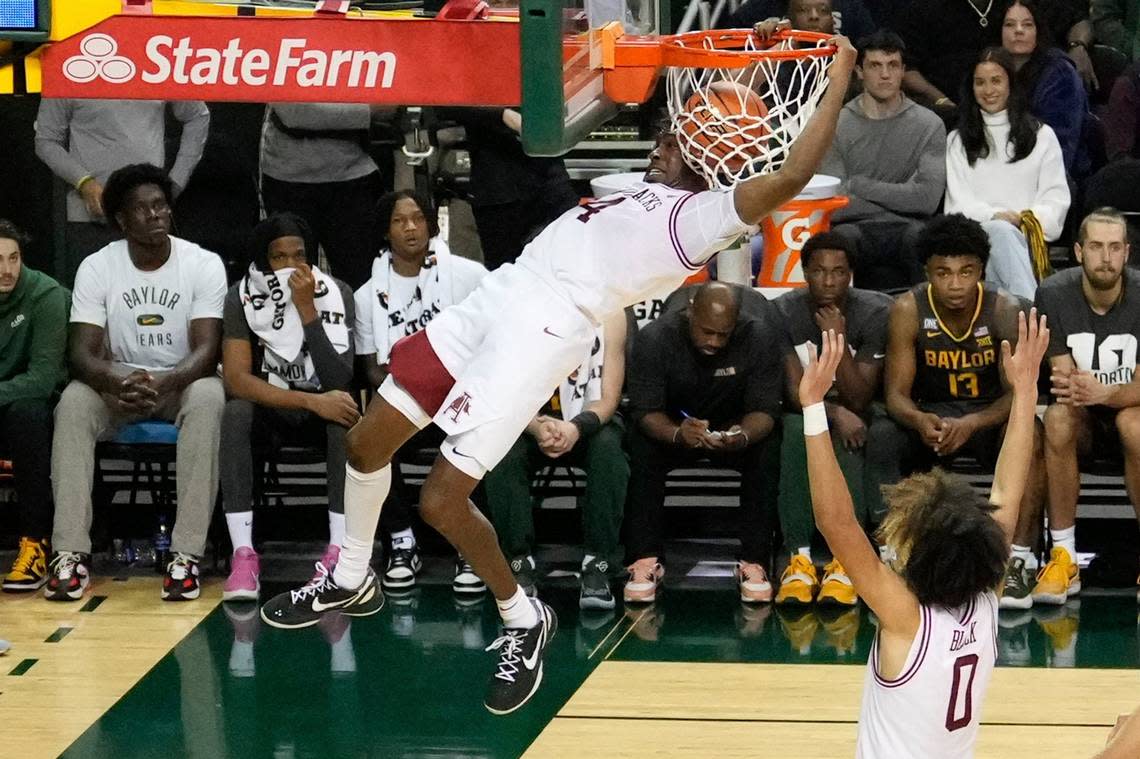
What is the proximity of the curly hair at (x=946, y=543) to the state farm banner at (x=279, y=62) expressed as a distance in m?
1.60

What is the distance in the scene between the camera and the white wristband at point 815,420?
4.61 m

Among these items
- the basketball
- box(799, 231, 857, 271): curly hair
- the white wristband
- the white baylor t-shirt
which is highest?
the basketball

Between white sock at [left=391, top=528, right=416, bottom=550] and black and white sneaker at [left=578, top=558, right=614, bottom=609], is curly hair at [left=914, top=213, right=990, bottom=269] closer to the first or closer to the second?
black and white sneaker at [left=578, top=558, right=614, bottom=609]

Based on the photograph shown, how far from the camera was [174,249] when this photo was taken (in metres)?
9.01

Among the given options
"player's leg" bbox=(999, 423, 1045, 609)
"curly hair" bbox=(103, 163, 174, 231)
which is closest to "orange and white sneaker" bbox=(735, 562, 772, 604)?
"player's leg" bbox=(999, 423, 1045, 609)

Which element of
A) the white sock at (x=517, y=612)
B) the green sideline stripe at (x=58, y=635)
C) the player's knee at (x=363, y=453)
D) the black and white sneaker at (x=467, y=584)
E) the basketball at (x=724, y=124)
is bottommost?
the green sideline stripe at (x=58, y=635)

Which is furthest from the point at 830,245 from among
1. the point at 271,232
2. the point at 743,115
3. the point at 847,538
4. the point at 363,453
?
the point at 847,538

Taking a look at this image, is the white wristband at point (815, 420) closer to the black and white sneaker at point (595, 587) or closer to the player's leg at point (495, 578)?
the player's leg at point (495, 578)

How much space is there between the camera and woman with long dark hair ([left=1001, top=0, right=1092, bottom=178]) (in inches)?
381

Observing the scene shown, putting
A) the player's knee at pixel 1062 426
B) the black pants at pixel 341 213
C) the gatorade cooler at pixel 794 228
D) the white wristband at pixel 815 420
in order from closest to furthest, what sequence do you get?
the white wristband at pixel 815 420
the player's knee at pixel 1062 426
the gatorade cooler at pixel 794 228
the black pants at pixel 341 213

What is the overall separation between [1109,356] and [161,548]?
15.0ft

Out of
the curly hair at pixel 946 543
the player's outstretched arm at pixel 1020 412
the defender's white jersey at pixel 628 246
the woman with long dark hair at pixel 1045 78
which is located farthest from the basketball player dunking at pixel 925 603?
the woman with long dark hair at pixel 1045 78

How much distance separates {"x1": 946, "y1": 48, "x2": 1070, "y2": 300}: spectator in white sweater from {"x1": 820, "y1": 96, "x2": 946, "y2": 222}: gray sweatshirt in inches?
4.4

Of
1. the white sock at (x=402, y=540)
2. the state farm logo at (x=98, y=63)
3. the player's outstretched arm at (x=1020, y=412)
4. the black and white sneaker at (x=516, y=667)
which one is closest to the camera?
the player's outstretched arm at (x=1020, y=412)
